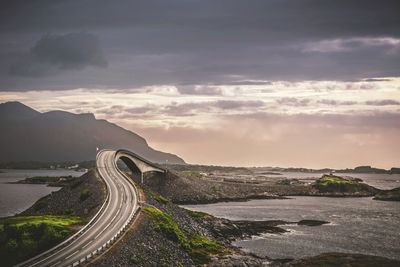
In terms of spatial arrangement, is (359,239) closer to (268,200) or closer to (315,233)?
(315,233)

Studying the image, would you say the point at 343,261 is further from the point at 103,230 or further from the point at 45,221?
the point at 45,221

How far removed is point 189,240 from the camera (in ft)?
253

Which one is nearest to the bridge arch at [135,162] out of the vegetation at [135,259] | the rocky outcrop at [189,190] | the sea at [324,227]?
the rocky outcrop at [189,190]

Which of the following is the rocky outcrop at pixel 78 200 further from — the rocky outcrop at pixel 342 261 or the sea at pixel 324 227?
the rocky outcrop at pixel 342 261

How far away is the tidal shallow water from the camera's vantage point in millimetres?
87000

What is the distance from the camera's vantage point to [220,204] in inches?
6422

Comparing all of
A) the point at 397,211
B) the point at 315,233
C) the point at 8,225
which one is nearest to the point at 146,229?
the point at 8,225

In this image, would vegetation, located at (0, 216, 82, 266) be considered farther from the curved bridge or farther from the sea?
the sea

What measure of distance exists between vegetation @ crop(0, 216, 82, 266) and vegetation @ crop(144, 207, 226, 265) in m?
14.8

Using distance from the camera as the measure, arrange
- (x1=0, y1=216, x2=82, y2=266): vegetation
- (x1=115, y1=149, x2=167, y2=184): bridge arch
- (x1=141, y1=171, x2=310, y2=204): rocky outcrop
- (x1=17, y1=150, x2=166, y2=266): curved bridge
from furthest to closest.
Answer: (x1=141, y1=171, x2=310, y2=204): rocky outcrop
(x1=115, y1=149, x2=167, y2=184): bridge arch
(x1=0, y1=216, x2=82, y2=266): vegetation
(x1=17, y1=150, x2=166, y2=266): curved bridge

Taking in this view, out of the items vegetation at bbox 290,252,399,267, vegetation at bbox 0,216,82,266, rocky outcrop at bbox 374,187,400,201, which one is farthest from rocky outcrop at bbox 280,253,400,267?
rocky outcrop at bbox 374,187,400,201

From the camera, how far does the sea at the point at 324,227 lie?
86938 millimetres

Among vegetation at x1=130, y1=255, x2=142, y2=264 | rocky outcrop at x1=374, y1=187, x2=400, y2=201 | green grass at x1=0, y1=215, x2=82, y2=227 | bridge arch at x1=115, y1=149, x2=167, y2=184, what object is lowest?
vegetation at x1=130, y1=255, x2=142, y2=264

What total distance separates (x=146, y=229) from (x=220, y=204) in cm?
9347
